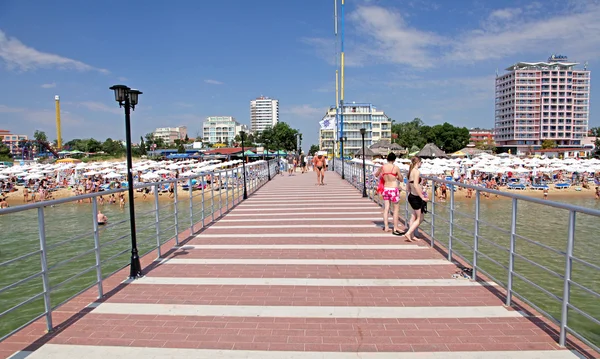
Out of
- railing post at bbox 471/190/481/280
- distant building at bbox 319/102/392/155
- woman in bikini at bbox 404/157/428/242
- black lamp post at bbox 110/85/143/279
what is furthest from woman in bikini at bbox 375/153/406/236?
distant building at bbox 319/102/392/155

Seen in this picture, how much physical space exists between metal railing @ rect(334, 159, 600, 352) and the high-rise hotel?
128 metres

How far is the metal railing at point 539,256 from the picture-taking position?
3352 mm

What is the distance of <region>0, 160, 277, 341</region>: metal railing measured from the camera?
375cm

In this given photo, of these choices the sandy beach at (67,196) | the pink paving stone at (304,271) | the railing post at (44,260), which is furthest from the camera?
the sandy beach at (67,196)

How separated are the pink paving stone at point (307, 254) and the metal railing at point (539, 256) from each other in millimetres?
611

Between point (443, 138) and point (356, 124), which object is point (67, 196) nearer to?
point (356, 124)

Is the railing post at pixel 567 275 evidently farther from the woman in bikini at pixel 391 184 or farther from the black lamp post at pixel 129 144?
the black lamp post at pixel 129 144

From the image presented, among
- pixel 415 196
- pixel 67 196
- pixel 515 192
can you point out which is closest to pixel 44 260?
pixel 415 196

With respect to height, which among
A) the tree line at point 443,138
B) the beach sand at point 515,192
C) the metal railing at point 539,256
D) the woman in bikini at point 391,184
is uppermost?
the tree line at point 443,138

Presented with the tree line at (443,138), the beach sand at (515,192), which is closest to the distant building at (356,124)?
the tree line at (443,138)

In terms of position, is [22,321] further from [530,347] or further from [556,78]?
[556,78]

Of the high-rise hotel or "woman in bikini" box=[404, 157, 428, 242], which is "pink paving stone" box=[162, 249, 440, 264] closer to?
"woman in bikini" box=[404, 157, 428, 242]

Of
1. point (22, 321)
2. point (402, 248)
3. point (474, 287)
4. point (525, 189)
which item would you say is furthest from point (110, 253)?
point (525, 189)

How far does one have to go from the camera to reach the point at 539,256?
1074 centimetres
